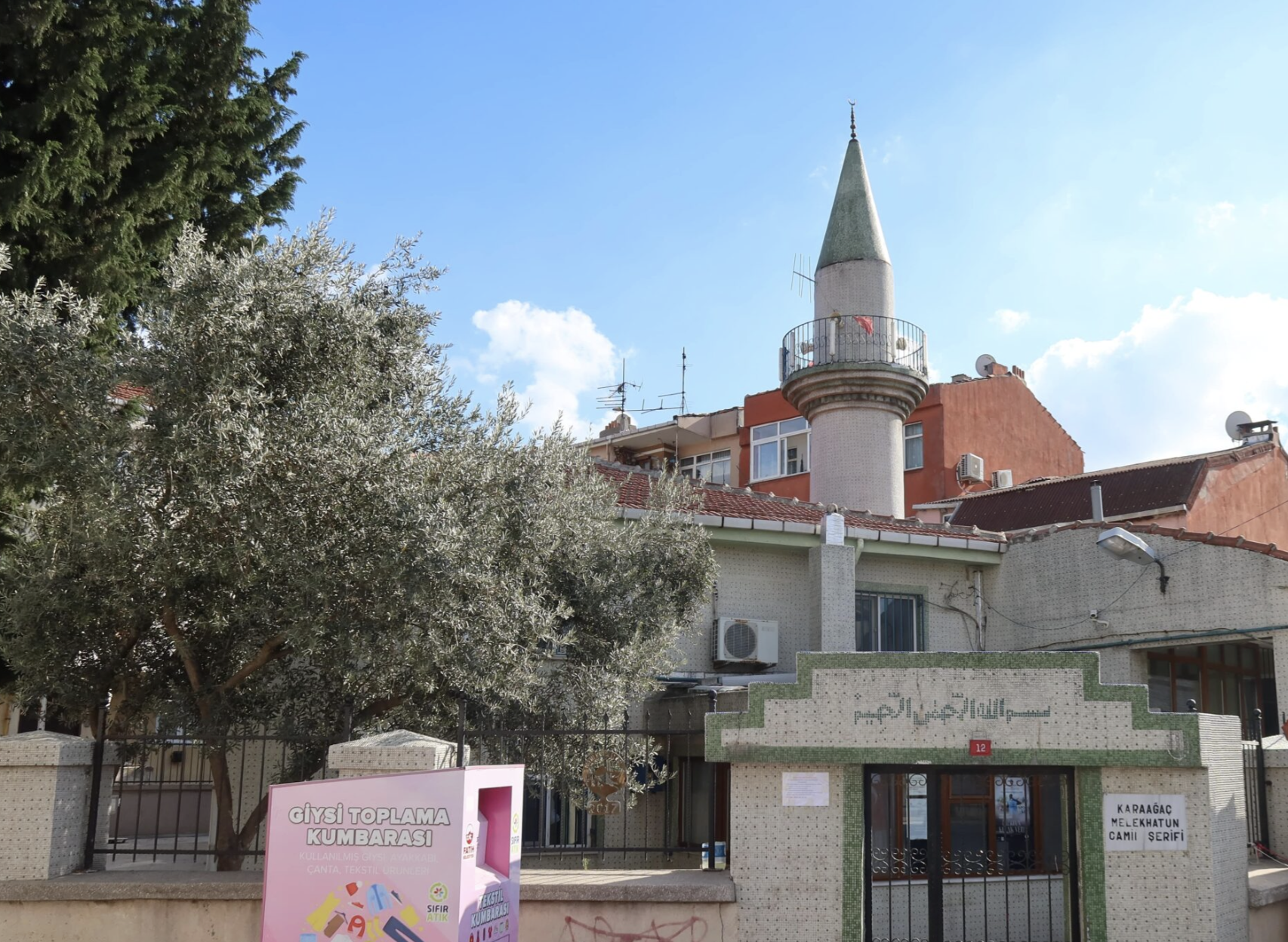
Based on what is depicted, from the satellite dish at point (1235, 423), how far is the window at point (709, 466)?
49.2 ft

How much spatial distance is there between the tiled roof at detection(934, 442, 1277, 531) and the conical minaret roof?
6.63 metres

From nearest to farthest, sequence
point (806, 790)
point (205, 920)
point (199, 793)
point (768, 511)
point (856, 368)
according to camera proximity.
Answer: point (205, 920) < point (806, 790) < point (199, 793) < point (768, 511) < point (856, 368)

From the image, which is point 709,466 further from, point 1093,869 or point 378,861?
point 378,861

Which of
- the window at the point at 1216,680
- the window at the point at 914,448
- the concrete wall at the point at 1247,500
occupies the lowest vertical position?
the window at the point at 1216,680

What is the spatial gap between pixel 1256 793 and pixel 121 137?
14319mm

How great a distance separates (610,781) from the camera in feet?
40.7

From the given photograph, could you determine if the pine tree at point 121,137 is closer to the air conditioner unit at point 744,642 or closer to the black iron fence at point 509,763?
the black iron fence at point 509,763

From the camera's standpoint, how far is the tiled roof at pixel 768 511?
18.8 m

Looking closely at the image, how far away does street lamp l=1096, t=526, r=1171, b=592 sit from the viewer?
1716 centimetres

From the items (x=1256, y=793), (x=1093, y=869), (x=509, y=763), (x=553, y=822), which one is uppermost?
(x=509, y=763)

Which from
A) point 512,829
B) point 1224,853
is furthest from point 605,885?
point 1224,853

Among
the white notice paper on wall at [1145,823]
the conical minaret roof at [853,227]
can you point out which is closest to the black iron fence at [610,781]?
the white notice paper on wall at [1145,823]

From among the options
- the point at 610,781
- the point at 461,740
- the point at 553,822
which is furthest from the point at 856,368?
the point at 461,740

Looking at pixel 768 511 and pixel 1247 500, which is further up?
pixel 1247 500
